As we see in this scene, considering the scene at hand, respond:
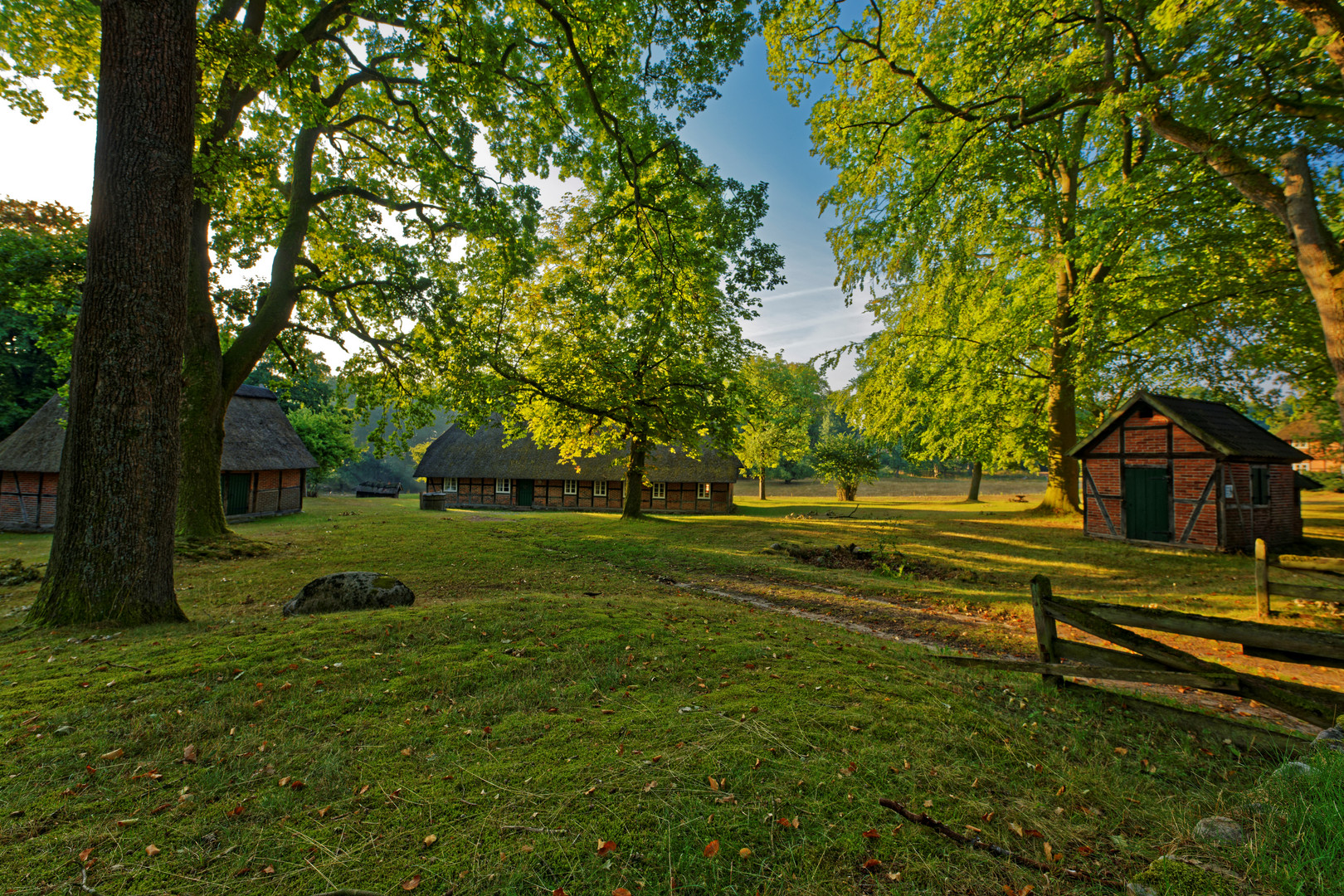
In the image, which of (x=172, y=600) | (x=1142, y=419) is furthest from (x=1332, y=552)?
(x=172, y=600)

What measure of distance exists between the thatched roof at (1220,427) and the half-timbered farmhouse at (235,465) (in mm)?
33295

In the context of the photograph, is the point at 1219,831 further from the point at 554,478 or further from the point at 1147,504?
the point at 554,478

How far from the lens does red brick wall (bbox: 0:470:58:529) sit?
20.0 meters

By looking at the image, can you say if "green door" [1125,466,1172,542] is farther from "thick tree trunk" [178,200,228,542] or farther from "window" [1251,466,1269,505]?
"thick tree trunk" [178,200,228,542]

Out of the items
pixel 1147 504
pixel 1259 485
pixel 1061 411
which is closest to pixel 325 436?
pixel 1061 411

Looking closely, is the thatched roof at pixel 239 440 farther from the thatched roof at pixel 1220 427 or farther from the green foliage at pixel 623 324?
the thatched roof at pixel 1220 427

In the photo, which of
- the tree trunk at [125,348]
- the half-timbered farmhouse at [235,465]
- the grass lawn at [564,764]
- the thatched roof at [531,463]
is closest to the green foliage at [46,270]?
the tree trunk at [125,348]

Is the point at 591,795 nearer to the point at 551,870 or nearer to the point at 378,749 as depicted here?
the point at 551,870

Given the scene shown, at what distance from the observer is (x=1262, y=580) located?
26.7 ft

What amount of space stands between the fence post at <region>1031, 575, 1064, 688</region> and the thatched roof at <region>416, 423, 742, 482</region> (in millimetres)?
26053

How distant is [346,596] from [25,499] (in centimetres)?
2486

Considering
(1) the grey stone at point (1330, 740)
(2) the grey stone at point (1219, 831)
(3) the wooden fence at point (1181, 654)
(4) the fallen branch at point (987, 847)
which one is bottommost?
(4) the fallen branch at point (987, 847)

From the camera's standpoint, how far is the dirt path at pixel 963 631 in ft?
18.0

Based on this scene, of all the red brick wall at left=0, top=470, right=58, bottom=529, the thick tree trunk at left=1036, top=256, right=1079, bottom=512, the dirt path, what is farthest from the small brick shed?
the red brick wall at left=0, top=470, right=58, bottom=529
